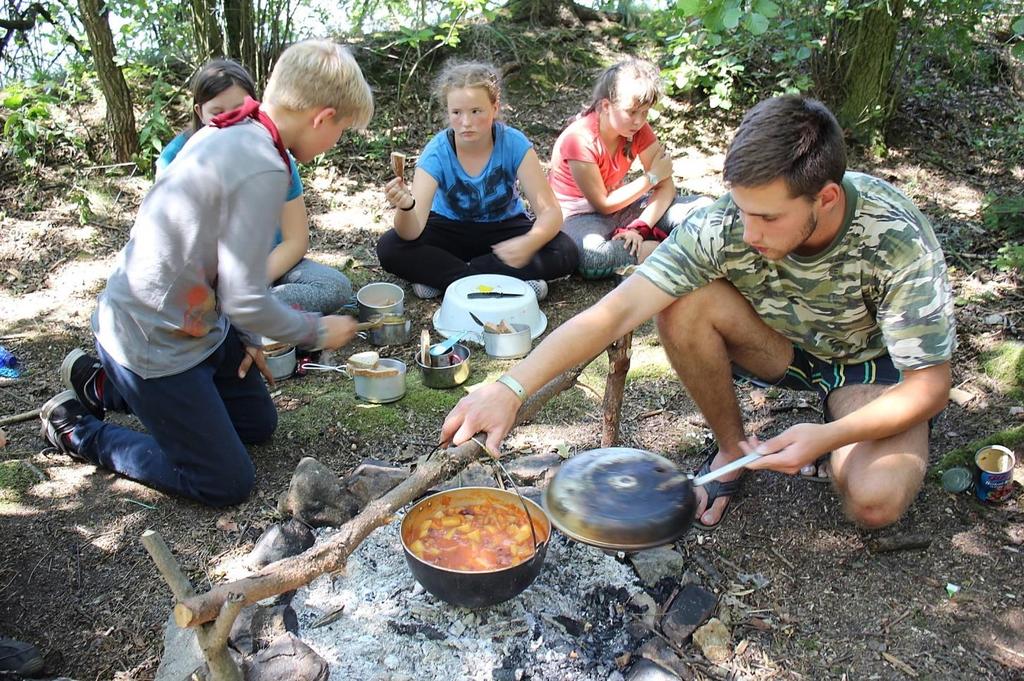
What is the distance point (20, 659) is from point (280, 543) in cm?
80

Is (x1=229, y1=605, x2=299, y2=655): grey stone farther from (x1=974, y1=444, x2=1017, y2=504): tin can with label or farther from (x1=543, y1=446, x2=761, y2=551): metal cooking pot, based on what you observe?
(x1=974, y1=444, x2=1017, y2=504): tin can with label

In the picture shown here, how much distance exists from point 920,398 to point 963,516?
34.9 inches

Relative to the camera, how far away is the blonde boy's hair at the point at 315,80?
264 centimetres

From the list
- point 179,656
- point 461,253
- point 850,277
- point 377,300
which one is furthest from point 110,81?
point 850,277

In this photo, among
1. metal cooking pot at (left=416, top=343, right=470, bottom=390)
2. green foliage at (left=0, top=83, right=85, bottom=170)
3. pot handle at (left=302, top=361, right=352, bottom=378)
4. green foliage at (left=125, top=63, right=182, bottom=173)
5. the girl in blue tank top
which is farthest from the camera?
green foliage at (left=125, top=63, right=182, bottom=173)

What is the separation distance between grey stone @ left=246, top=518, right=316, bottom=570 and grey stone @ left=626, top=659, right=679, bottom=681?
1178 mm

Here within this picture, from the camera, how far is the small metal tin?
312 cm

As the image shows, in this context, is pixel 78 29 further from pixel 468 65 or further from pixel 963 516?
pixel 963 516

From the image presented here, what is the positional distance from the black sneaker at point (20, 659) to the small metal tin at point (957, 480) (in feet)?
10.3

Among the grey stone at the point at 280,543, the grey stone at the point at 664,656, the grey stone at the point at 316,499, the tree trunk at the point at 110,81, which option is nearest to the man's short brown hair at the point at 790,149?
the grey stone at the point at 664,656

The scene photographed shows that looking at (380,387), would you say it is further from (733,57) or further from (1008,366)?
(733,57)

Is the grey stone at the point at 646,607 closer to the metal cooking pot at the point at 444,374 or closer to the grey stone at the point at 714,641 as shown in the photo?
the grey stone at the point at 714,641

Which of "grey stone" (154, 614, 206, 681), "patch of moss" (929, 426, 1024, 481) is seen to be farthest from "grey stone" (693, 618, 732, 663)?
"grey stone" (154, 614, 206, 681)

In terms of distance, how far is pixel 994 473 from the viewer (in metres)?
3.01
